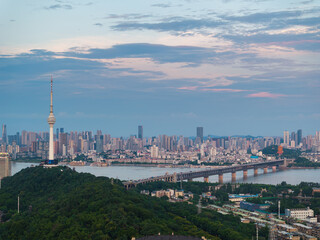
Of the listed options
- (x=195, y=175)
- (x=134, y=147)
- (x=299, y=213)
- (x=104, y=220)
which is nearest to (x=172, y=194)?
(x=299, y=213)

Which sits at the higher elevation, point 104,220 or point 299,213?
point 104,220

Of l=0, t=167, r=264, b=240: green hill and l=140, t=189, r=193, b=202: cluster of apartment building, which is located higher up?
l=0, t=167, r=264, b=240: green hill

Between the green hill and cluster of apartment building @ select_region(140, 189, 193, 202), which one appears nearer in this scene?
the green hill

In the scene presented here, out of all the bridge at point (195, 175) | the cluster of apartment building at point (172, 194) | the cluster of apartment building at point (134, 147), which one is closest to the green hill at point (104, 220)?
the cluster of apartment building at point (172, 194)

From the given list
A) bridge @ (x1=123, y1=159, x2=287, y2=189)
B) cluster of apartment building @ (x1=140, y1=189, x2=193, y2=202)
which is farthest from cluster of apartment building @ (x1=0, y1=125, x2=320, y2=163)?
cluster of apartment building @ (x1=140, y1=189, x2=193, y2=202)

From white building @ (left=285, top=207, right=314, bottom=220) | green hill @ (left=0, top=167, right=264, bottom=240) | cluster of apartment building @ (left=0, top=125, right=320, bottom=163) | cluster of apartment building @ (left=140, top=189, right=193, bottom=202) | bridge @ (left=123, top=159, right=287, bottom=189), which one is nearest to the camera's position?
green hill @ (left=0, top=167, right=264, bottom=240)

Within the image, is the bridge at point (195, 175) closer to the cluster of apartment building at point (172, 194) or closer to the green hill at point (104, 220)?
the cluster of apartment building at point (172, 194)

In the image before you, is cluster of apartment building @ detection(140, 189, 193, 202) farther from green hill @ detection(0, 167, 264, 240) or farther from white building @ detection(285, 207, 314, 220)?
green hill @ detection(0, 167, 264, 240)

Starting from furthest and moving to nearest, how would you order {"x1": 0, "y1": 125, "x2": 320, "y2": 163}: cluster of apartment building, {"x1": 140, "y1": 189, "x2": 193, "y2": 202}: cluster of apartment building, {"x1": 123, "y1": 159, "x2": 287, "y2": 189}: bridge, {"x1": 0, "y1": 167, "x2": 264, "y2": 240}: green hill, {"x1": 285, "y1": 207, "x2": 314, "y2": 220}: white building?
{"x1": 0, "y1": 125, "x2": 320, "y2": 163}: cluster of apartment building, {"x1": 123, "y1": 159, "x2": 287, "y2": 189}: bridge, {"x1": 140, "y1": 189, "x2": 193, "y2": 202}: cluster of apartment building, {"x1": 285, "y1": 207, "x2": 314, "y2": 220}: white building, {"x1": 0, "y1": 167, "x2": 264, "y2": 240}: green hill

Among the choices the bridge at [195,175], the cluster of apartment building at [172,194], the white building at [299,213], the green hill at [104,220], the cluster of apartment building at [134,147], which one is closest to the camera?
the green hill at [104,220]

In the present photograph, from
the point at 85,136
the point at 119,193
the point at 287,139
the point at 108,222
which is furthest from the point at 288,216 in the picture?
the point at 287,139

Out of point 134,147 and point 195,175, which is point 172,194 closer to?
point 195,175

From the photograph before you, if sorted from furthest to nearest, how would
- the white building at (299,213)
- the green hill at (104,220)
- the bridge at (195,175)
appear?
1. the bridge at (195,175)
2. the white building at (299,213)
3. the green hill at (104,220)
